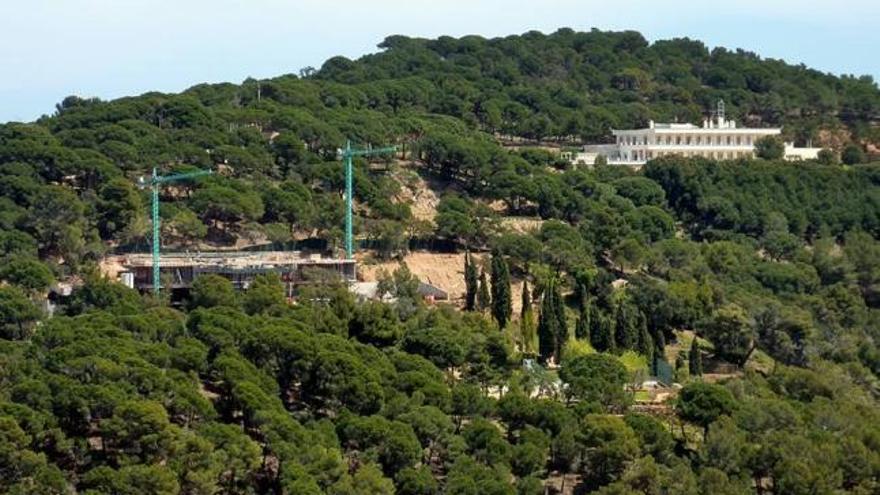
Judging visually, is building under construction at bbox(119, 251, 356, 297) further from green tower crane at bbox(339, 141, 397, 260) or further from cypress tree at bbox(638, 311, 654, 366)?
cypress tree at bbox(638, 311, 654, 366)

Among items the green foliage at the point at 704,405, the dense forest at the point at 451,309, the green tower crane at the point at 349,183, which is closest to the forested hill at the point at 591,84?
the dense forest at the point at 451,309

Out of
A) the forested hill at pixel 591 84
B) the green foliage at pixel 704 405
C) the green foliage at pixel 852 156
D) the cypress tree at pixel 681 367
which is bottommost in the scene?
the cypress tree at pixel 681 367

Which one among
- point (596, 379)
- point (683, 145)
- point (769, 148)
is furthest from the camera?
point (683, 145)

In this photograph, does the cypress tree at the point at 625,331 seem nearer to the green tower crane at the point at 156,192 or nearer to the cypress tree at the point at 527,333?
the cypress tree at the point at 527,333

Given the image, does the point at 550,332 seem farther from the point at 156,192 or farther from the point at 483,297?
the point at 156,192

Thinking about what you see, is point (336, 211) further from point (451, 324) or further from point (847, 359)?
point (847, 359)

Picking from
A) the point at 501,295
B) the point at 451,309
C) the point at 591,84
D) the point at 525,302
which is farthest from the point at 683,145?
the point at 451,309

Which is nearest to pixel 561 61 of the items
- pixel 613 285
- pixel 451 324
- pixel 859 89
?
pixel 859 89
